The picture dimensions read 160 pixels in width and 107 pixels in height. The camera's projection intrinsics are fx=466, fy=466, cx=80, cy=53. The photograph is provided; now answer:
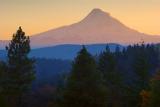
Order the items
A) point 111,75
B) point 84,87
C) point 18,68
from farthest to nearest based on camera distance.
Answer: point 111,75
point 18,68
point 84,87

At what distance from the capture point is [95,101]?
3691cm

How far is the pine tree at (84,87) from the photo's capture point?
36.8 meters

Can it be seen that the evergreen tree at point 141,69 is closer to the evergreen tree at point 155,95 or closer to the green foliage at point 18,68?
the evergreen tree at point 155,95

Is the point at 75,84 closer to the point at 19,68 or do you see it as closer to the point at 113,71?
the point at 19,68

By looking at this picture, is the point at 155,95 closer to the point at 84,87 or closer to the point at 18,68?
the point at 84,87

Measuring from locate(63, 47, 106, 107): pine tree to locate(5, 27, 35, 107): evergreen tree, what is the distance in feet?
34.5

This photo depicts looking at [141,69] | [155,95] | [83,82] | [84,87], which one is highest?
[83,82]

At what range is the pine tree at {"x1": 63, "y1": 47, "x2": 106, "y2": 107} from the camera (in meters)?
36.8

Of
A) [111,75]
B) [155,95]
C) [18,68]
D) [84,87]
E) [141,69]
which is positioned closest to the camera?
[84,87]

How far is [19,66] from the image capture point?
155ft

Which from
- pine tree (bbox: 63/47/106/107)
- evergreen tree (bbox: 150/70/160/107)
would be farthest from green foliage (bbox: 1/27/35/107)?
evergreen tree (bbox: 150/70/160/107)

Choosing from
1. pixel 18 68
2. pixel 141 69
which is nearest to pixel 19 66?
pixel 18 68

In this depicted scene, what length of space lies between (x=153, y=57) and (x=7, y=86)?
131 m

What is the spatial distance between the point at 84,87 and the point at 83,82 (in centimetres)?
40
